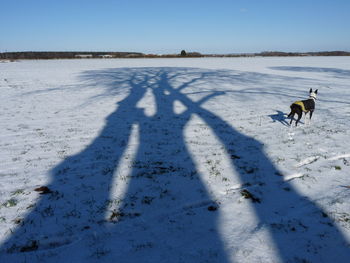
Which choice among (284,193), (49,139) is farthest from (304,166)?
(49,139)

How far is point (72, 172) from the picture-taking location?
17.4 ft

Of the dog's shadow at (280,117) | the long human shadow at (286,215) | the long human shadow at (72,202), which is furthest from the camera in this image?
the dog's shadow at (280,117)

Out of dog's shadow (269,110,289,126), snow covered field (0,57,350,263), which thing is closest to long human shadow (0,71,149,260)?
snow covered field (0,57,350,263)

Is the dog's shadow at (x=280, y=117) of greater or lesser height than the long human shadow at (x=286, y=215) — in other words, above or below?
above

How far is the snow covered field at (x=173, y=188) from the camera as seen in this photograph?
325cm

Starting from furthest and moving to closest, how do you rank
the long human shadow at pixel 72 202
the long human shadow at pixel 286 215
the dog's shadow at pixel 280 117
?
the dog's shadow at pixel 280 117 < the long human shadow at pixel 72 202 < the long human shadow at pixel 286 215

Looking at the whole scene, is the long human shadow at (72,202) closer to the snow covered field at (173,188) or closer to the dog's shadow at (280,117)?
the snow covered field at (173,188)

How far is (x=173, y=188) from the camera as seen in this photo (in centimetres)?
470

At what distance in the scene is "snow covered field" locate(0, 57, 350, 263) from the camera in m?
3.25

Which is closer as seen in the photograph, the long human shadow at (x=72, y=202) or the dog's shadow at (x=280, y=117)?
the long human shadow at (x=72, y=202)

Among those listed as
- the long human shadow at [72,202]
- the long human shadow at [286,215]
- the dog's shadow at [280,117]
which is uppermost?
the dog's shadow at [280,117]

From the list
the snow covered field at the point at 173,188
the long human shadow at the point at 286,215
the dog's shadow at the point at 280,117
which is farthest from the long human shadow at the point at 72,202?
the dog's shadow at the point at 280,117

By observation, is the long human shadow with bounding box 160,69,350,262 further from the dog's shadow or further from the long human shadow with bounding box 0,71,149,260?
the dog's shadow

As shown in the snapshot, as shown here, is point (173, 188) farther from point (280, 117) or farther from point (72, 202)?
point (280, 117)
